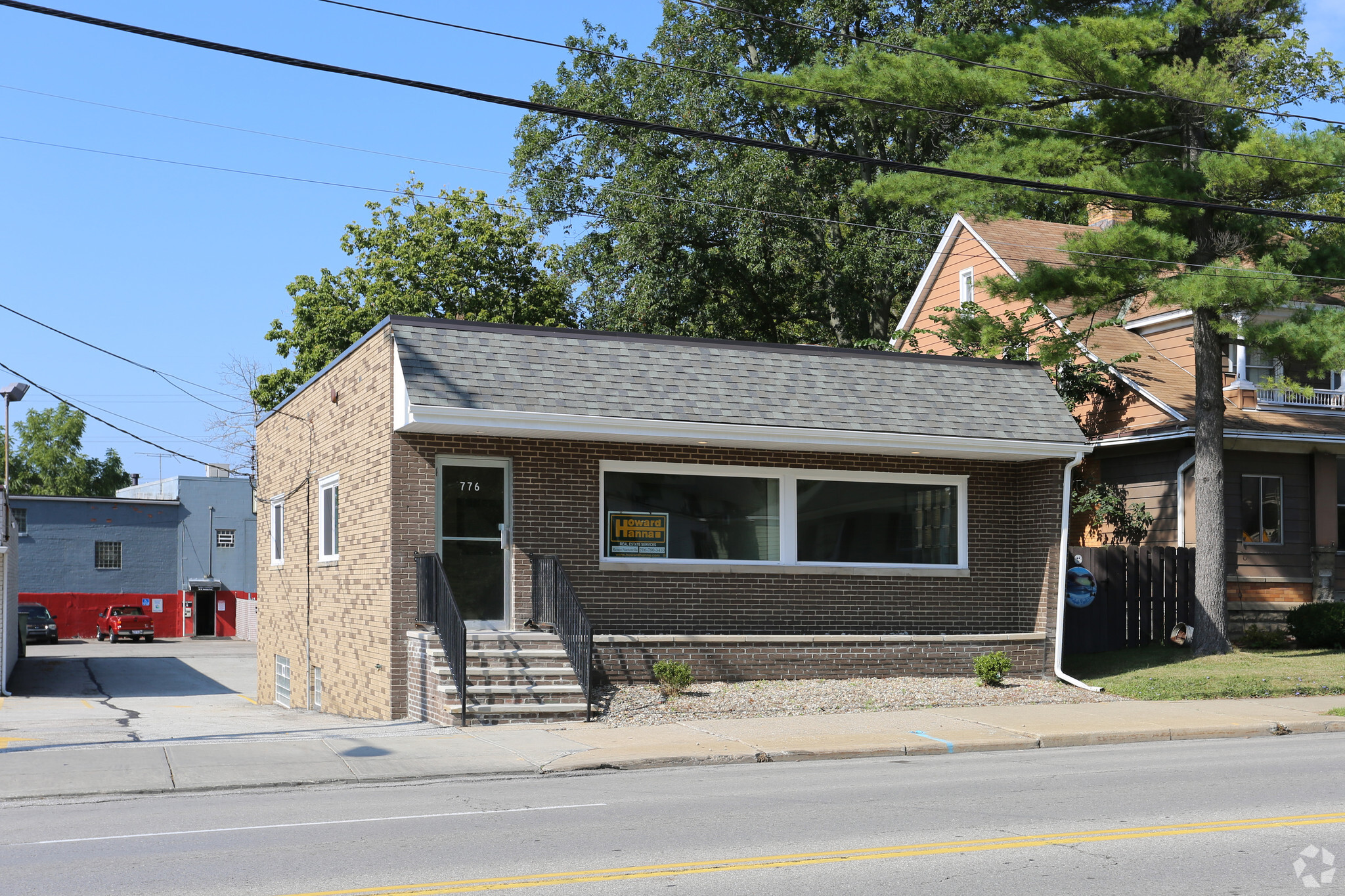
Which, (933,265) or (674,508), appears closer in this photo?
(674,508)

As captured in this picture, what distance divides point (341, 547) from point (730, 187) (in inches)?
757

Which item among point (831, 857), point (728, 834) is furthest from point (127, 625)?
point (831, 857)

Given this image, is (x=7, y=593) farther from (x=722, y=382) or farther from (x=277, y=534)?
(x=722, y=382)

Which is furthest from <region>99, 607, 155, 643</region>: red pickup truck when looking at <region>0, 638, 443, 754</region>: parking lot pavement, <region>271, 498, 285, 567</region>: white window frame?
<region>271, 498, 285, 567</region>: white window frame

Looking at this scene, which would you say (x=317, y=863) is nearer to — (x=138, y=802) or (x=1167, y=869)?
(x=138, y=802)

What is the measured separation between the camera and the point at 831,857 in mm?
7641

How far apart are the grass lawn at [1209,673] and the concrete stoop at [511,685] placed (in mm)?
8049

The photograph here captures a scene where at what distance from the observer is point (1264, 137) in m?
19.1

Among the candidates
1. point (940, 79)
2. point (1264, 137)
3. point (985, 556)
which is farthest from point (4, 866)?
point (1264, 137)

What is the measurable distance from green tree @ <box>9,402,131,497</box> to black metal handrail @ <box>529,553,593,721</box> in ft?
247

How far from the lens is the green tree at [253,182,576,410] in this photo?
41.2 metres

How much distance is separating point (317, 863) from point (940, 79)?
16275 millimetres

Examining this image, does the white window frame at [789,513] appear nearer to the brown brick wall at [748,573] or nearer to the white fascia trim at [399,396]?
the brown brick wall at [748,573]

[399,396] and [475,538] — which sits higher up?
[399,396]
